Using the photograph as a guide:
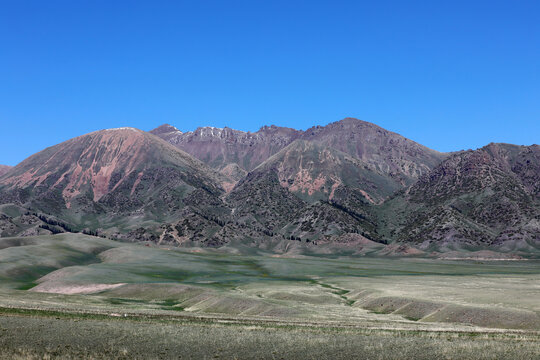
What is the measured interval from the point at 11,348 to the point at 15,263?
163 m

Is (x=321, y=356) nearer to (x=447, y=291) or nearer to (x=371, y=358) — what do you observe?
(x=371, y=358)

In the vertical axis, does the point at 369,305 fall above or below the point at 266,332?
below

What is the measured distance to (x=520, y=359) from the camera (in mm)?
37375

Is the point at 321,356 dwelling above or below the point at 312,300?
above

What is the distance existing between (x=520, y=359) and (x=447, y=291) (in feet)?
285

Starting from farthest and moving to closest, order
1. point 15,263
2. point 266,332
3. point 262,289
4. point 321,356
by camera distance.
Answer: point 15,263
point 262,289
point 266,332
point 321,356

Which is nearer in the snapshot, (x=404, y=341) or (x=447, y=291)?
(x=404, y=341)

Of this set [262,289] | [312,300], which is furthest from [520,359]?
[262,289]

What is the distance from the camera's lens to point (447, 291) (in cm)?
12006

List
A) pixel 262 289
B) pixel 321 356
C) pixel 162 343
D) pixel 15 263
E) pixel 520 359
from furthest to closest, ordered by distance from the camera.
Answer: pixel 15 263
pixel 262 289
pixel 162 343
pixel 321 356
pixel 520 359

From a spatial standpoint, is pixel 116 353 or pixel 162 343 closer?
pixel 116 353

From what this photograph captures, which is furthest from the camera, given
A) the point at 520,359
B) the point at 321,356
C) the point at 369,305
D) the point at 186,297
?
the point at 186,297

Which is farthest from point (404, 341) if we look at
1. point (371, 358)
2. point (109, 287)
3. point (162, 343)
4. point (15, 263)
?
point (15, 263)

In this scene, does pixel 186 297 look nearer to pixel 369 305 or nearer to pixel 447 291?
pixel 369 305
